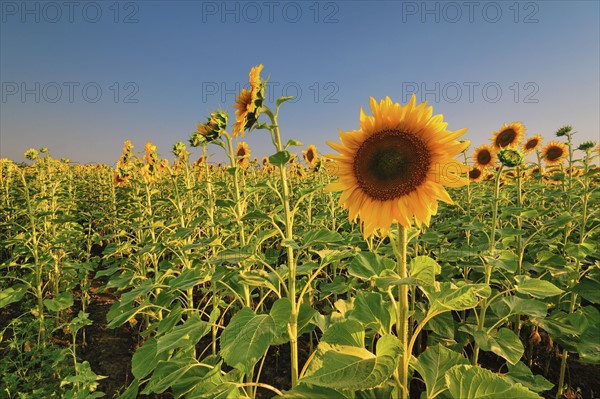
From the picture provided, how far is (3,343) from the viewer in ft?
11.8

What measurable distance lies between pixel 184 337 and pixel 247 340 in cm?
45

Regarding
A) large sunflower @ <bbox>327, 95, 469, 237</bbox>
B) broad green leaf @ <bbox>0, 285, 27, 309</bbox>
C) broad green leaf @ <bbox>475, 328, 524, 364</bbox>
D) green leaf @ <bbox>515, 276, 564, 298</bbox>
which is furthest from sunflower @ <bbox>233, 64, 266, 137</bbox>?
broad green leaf @ <bbox>0, 285, 27, 309</bbox>

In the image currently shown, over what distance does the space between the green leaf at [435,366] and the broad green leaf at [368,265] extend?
0.41 meters

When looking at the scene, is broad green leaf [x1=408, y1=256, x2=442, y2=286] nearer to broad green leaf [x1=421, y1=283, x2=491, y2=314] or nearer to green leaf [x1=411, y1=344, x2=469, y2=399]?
broad green leaf [x1=421, y1=283, x2=491, y2=314]

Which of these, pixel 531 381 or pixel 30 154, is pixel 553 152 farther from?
pixel 30 154

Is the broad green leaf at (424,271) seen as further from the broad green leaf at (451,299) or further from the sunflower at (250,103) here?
the sunflower at (250,103)

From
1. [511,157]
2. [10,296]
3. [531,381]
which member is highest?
[511,157]

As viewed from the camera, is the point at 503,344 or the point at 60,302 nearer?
the point at 503,344

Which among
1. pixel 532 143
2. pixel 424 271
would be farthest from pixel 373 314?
pixel 532 143

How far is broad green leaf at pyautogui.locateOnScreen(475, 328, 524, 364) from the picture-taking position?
75.1 inches

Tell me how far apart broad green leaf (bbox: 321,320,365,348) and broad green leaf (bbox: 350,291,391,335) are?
70 millimetres

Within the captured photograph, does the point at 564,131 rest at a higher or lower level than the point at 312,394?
higher

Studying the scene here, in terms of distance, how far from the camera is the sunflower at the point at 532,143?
5.68 meters

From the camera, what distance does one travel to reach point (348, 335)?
1.34m
